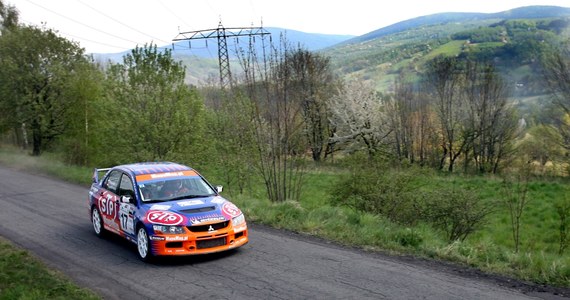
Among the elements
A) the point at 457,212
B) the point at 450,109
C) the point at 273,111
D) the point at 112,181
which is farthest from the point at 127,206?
the point at 450,109

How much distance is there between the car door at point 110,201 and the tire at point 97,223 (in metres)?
0.20

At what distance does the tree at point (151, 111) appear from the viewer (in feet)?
67.4

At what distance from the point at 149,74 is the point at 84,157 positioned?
1027cm

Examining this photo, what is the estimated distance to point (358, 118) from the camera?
147 ft

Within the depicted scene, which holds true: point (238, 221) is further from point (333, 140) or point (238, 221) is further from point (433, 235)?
point (333, 140)

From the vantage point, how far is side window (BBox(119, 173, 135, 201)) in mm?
10180

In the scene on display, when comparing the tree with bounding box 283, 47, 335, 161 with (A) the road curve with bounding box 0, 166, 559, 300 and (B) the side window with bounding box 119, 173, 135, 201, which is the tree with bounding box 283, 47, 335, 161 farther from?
(B) the side window with bounding box 119, 173, 135, 201

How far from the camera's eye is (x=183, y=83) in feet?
71.6

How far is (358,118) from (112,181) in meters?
35.4

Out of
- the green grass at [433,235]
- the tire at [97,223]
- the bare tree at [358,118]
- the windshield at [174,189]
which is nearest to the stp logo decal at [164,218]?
the windshield at [174,189]

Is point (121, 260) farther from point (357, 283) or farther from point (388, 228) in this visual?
point (388, 228)

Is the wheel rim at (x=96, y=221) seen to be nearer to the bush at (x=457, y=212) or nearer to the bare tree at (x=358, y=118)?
the bush at (x=457, y=212)

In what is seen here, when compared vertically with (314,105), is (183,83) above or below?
above

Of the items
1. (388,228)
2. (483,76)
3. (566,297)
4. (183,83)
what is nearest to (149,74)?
(183,83)
